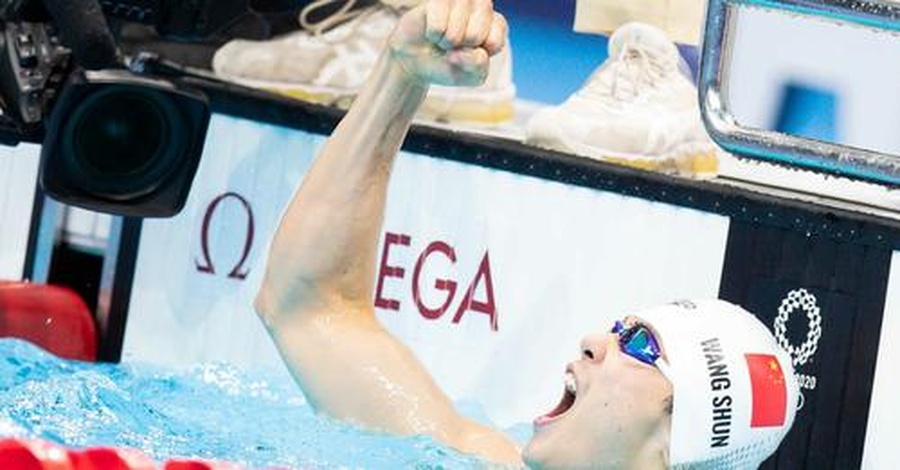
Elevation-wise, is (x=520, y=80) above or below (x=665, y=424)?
above

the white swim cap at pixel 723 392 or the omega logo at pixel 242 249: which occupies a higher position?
the white swim cap at pixel 723 392

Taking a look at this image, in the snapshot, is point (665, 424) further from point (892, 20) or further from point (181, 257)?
point (181, 257)

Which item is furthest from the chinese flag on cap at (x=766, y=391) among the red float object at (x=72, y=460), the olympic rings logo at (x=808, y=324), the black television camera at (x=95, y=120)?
the black television camera at (x=95, y=120)

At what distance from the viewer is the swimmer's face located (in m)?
2.86

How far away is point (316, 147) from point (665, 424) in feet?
5.62

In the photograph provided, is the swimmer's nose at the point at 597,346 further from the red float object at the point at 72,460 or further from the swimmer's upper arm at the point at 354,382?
the red float object at the point at 72,460

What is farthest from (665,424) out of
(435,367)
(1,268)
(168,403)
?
(1,268)

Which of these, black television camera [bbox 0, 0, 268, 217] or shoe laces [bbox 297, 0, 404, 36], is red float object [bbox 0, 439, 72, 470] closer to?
black television camera [bbox 0, 0, 268, 217]

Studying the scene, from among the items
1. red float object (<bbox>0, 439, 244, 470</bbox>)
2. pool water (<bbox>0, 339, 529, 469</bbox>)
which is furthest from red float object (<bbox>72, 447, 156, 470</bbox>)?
pool water (<bbox>0, 339, 529, 469</bbox>)

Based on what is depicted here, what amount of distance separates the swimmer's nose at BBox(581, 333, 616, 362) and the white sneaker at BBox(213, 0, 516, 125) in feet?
4.60

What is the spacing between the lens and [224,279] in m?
4.52

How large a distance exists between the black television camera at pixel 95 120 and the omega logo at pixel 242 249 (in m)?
0.32

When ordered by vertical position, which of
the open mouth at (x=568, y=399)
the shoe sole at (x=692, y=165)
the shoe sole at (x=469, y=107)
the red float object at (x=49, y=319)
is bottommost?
the red float object at (x=49, y=319)

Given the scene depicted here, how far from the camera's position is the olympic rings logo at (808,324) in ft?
12.8
